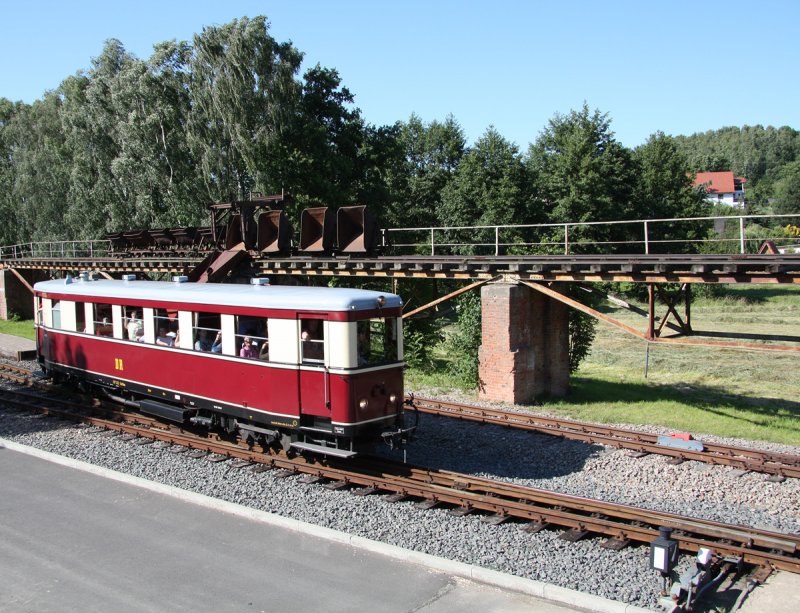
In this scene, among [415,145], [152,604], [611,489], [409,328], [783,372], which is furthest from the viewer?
[415,145]

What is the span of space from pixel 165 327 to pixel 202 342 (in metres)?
1.26

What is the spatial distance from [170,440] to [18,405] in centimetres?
569

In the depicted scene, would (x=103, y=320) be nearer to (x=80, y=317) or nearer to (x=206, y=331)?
(x=80, y=317)

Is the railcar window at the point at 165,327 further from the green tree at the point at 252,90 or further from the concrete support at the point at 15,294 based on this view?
the concrete support at the point at 15,294

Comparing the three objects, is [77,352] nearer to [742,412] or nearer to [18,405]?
[18,405]

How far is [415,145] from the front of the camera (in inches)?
2356

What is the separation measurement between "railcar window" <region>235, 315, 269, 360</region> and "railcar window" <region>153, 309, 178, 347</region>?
1.92m

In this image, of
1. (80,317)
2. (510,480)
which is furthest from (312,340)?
(80,317)

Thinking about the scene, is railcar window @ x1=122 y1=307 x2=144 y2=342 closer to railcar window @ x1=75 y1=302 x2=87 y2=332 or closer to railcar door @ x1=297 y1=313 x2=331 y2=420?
railcar window @ x1=75 y1=302 x2=87 y2=332

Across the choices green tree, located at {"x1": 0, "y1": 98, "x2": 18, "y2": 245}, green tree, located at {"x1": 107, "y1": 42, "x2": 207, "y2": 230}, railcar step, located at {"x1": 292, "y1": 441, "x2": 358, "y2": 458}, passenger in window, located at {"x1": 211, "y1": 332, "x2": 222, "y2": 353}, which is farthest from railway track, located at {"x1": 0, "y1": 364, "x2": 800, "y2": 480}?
green tree, located at {"x1": 0, "y1": 98, "x2": 18, "y2": 245}

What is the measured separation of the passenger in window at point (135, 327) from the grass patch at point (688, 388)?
7200 millimetres

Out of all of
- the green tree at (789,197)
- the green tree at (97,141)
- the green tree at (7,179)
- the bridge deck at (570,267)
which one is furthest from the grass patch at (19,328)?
the green tree at (789,197)

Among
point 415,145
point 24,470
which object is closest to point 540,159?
point 415,145

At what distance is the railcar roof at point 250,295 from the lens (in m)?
10.1
